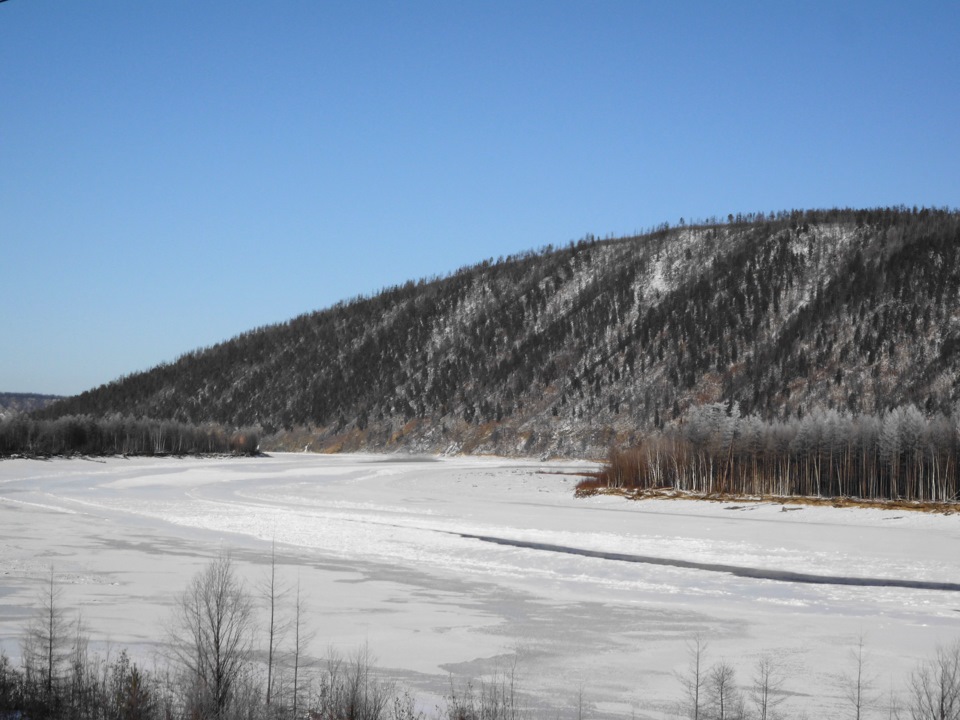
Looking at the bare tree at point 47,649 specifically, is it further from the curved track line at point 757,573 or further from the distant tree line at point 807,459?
the distant tree line at point 807,459

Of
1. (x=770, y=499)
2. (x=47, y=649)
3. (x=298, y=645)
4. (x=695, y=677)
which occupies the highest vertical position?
(x=770, y=499)

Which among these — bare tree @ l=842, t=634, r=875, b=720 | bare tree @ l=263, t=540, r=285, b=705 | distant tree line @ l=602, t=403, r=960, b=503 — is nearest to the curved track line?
bare tree @ l=842, t=634, r=875, b=720

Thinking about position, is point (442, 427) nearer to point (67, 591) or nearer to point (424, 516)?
point (424, 516)

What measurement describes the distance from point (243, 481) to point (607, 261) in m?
83.5

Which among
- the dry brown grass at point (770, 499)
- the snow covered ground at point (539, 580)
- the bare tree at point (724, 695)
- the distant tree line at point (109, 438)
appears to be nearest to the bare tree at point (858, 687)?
the snow covered ground at point (539, 580)

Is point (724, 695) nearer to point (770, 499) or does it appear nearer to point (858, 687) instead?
point (858, 687)

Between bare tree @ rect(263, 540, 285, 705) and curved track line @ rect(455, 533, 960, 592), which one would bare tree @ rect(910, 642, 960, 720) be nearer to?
curved track line @ rect(455, 533, 960, 592)

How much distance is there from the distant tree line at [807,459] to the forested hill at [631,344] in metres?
40.7

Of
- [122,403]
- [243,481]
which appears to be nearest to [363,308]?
[122,403]

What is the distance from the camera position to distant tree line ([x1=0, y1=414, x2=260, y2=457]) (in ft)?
262

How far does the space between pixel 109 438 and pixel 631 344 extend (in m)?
52.4

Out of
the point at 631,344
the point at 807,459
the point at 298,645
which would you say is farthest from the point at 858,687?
the point at 631,344

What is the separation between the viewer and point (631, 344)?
11244 cm

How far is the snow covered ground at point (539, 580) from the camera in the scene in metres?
15.1
